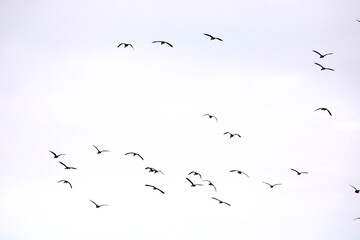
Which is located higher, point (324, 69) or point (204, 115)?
point (324, 69)

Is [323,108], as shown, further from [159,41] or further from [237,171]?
[159,41]

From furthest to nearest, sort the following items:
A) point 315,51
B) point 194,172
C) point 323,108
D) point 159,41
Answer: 1. point 194,172
2. point 323,108
3. point 315,51
4. point 159,41

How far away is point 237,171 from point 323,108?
1556cm

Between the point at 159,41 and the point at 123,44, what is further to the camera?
the point at 123,44

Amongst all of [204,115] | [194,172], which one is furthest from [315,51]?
[194,172]

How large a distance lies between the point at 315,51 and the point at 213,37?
13.7 m

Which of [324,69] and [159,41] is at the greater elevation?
[324,69]

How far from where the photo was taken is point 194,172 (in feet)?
386

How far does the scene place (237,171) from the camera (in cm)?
11438

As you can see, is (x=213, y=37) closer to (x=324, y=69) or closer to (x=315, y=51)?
(x=315, y=51)

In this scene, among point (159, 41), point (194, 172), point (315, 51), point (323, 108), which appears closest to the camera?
point (159, 41)

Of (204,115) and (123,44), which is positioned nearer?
(123,44)

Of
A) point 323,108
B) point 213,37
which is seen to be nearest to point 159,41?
point 213,37

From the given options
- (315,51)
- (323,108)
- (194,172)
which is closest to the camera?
(315,51)
